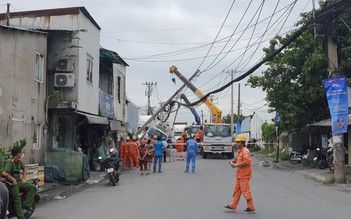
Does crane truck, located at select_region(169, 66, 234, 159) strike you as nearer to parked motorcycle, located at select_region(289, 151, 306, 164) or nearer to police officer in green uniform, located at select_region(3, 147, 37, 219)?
parked motorcycle, located at select_region(289, 151, 306, 164)

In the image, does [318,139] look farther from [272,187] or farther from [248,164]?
[248,164]

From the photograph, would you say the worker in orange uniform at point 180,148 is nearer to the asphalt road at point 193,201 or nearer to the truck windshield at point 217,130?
the truck windshield at point 217,130

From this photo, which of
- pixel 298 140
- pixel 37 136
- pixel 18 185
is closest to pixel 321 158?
pixel 298 140

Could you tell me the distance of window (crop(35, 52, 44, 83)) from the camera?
626 inches

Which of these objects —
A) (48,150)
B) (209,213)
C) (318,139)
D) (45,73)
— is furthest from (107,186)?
(318,139)

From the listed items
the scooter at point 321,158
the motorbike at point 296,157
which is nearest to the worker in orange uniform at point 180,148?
the motorbike at point 296,157

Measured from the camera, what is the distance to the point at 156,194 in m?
12.6

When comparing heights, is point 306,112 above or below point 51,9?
below

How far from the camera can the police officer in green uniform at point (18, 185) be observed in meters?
8.38

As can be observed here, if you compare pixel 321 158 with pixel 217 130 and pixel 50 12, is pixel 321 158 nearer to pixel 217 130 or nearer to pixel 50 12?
pixel 217 130

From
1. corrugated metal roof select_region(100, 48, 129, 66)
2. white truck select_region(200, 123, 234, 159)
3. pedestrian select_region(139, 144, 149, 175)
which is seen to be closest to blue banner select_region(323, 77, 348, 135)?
pedestrian select_region(139, 144, 149, 175)

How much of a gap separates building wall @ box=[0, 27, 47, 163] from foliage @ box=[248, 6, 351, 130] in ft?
40.1

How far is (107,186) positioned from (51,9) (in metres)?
8.28

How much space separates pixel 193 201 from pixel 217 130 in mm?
20316
